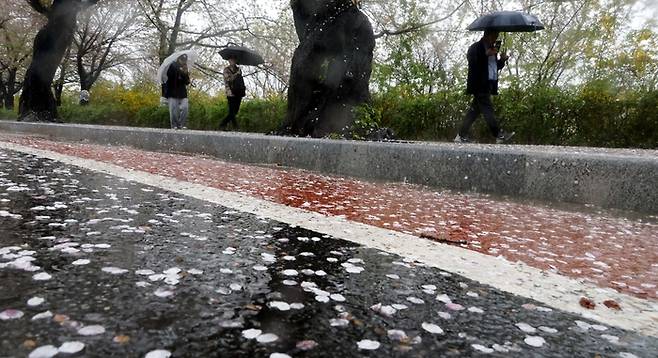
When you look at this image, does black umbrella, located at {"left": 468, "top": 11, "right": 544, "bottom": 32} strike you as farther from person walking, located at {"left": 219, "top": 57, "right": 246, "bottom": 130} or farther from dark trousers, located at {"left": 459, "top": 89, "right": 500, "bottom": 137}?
person walking, located at {"left": 219, "top": 57, "right": 246, "bottom": 130}

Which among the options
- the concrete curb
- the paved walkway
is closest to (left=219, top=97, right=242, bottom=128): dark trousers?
the concrete curb

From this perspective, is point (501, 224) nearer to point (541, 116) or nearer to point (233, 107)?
point (541, 116)

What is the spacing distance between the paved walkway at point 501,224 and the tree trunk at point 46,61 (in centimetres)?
1456

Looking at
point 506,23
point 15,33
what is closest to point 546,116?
point 506,23

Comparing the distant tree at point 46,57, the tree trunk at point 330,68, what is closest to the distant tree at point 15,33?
the distant tree at point 46,57

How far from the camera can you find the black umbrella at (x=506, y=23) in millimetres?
8664

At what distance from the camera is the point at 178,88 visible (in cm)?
1316

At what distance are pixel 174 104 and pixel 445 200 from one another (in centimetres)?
1072

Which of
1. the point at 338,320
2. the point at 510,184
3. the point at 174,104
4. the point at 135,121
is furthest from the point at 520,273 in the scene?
the point at 135,121

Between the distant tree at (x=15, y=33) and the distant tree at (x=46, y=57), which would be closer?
the distant tree at (x=46, y=57)

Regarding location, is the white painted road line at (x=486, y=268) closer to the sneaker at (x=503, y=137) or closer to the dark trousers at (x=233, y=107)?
the sneaker at (x=503, y=137)

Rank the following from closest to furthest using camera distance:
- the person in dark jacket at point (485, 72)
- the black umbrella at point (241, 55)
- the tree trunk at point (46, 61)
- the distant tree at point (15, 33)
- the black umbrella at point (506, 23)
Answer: the person in dark jacket at point (485, 72) → the black umbrella at point (506, 23) → the black umbrella at point (241, 55) → the tree trunk at point (46, 61) → the distant tree at point (15, 33)

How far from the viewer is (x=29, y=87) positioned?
16.8m

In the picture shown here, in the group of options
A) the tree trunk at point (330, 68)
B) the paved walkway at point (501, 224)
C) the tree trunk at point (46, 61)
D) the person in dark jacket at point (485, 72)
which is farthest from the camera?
the tree trunk at point (46, 61)
